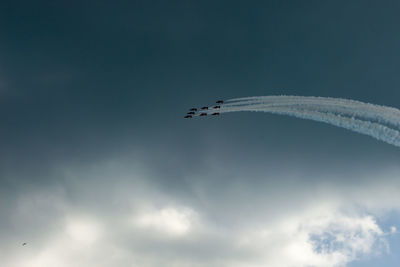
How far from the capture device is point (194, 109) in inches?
5007

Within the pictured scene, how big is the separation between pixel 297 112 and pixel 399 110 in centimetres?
2320

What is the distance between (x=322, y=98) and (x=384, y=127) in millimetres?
19005

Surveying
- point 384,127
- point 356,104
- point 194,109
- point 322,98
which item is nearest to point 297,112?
point 322,98

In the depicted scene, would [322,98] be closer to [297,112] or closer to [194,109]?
[297,112]

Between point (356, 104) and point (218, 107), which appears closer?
point (356, 104)

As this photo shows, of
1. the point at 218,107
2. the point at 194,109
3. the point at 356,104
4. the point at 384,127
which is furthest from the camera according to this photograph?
the point at 194,109

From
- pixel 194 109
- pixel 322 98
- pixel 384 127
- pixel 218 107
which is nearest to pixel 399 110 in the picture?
pixel 384 127

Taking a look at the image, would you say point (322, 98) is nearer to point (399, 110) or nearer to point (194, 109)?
point (399, 110)

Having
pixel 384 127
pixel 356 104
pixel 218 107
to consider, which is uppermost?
pixel 218 107

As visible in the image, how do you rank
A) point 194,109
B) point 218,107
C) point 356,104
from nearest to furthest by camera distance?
1. point 356,104
2. point 218,107
3. point 194,109

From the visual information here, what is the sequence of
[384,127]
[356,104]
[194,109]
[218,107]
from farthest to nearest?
[194,109], [218,107], [356,104], [384,127]

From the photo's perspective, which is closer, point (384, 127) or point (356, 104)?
point (384, 127)

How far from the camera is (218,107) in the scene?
117 m

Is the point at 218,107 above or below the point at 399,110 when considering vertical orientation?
above
